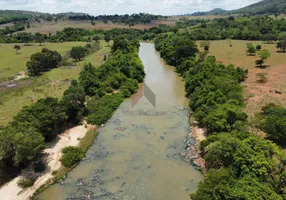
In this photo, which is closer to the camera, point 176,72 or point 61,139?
point 61,139

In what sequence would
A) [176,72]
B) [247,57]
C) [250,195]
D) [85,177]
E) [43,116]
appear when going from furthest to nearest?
1. [247,57]
2. [176,72]
3. [43,116]
4. [85,177]
5. [250,195]

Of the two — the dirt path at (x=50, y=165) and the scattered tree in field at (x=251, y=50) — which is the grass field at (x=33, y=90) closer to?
the dirt path at (x=50, y=165)

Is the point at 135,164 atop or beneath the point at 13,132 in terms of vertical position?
beneath

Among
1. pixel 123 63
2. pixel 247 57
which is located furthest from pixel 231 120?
pixel 247 57

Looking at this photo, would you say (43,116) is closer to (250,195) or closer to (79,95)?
(79,95)

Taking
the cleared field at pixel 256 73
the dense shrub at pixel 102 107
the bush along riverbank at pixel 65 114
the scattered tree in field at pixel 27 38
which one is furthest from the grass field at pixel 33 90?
the scattered tree in field at pixel 27 38

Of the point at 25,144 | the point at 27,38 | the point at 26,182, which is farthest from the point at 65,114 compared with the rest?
the point at 27,38

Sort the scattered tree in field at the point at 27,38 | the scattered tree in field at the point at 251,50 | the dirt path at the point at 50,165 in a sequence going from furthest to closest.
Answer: the scattered tree in field at the point at 27,38, the scattered tree in field at the point at 251,50, the dirt path at the point at 50,165
